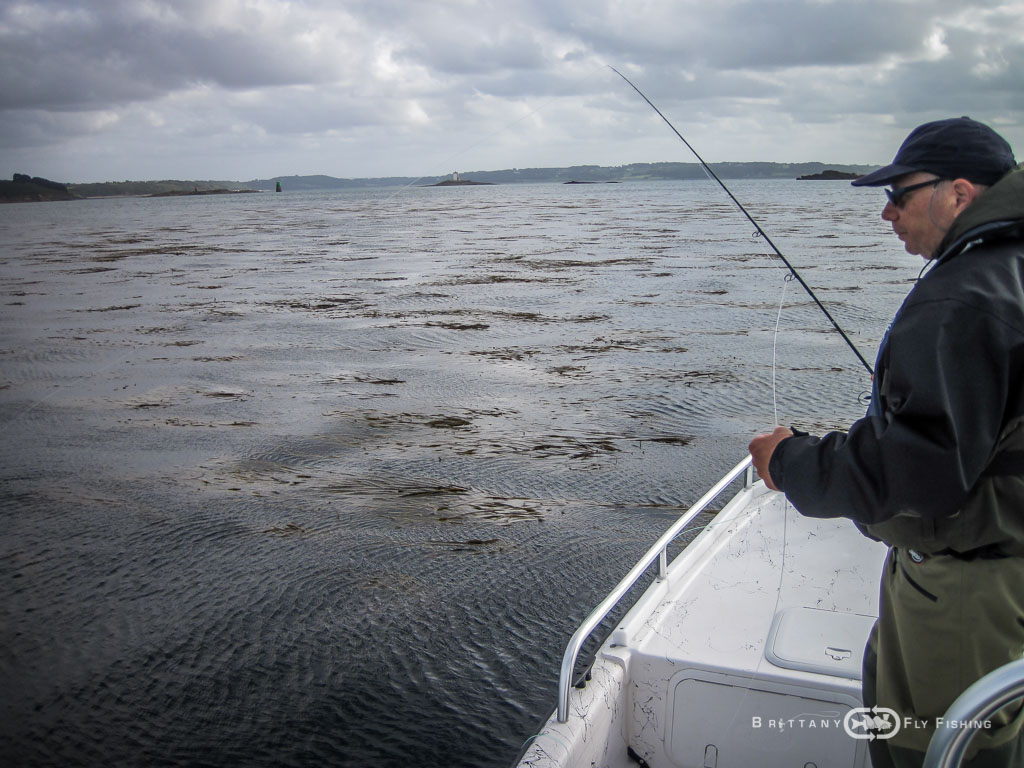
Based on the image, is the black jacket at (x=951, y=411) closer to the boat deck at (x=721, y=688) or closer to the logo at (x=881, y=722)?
the logo at (x=881, y=722)

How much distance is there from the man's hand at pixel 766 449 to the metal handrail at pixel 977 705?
0.53 metres

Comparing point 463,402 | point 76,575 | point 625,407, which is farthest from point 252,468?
point 625,407

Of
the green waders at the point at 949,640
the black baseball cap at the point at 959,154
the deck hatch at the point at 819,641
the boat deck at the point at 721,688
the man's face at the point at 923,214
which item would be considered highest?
the black baseball cap at the point at 959,154

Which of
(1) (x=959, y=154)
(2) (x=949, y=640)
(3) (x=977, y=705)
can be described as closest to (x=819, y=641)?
(2) (x=949, y=640)

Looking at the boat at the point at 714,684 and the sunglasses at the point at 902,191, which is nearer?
the sunglasses at the point at 902,191

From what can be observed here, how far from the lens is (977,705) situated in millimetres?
1301

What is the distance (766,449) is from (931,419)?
0.36 m

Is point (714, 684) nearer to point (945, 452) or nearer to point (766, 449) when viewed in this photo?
point (766, 449)

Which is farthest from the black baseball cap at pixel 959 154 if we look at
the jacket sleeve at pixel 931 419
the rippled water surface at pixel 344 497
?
the rippled water surface at pixel 344 497

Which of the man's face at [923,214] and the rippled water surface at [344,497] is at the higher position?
the man's face at [923,214]

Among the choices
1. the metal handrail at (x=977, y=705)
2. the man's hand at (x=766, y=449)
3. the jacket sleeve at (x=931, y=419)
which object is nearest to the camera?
the metal handrail at (x=977, y=705)

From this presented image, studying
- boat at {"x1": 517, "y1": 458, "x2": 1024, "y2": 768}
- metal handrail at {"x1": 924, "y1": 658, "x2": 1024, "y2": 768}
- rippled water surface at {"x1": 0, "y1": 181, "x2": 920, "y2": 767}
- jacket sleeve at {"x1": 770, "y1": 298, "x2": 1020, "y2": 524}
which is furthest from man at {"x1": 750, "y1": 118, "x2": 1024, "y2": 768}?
rippled water surface at {"x1": 0, "y1": 181, "x2": 920, "y2": 767}

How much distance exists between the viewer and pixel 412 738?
382 centimetres

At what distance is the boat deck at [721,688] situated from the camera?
250 centimetres
